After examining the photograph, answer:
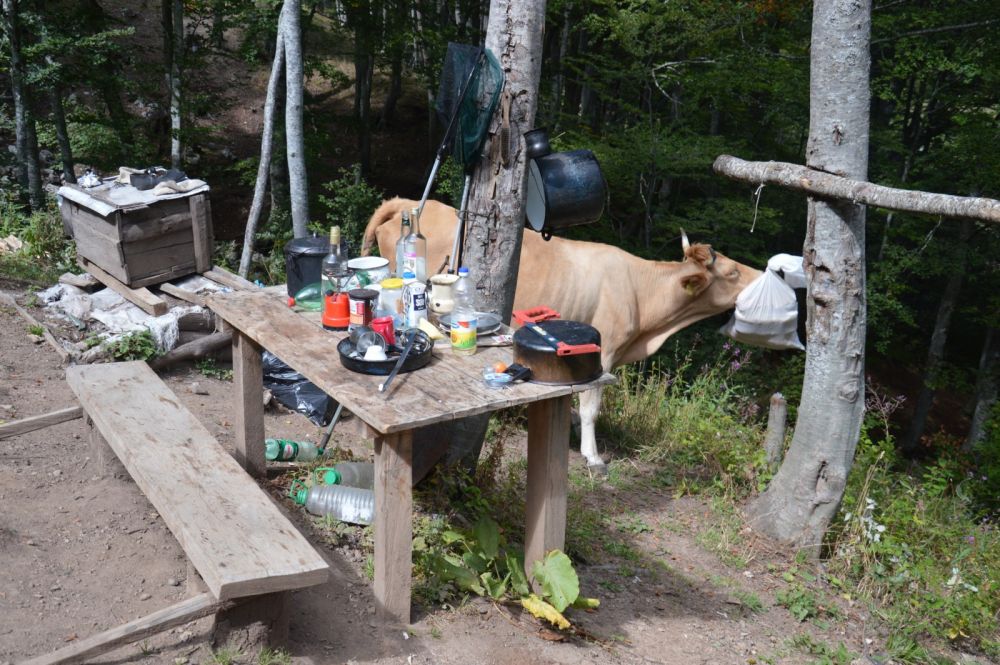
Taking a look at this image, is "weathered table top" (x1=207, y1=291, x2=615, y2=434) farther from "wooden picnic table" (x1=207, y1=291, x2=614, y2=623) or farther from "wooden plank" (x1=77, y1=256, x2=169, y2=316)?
"wooden plank" (x1=77, y1=256, x2=169, y2=316)

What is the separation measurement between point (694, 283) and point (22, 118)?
7.95 m

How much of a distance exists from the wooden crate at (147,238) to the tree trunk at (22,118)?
327cm

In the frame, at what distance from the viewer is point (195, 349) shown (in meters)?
6.22

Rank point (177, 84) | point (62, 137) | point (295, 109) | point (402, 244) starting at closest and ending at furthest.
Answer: point (402, 244)
point (295, 109)
point (62, 137)
point (177, 84)

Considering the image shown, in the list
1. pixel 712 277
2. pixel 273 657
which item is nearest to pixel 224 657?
pixel 273 657

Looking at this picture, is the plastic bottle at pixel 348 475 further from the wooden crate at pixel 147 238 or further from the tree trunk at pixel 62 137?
the tree trunk at pixel 62 137

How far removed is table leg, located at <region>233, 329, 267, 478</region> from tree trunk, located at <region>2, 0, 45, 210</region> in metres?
7.07

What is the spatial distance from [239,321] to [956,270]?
33.0ft

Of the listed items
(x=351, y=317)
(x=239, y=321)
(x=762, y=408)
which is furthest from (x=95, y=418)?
(x=762, y=408)

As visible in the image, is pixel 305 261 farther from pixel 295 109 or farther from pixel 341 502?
pixel 295 109

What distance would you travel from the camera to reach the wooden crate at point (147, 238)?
21.7ft

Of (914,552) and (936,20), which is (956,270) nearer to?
(936,20)

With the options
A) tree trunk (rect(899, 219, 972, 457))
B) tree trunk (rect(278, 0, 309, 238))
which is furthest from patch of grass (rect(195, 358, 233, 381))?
tree trunk (rect(899, 219, 972, 457))

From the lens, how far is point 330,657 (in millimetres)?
3061
